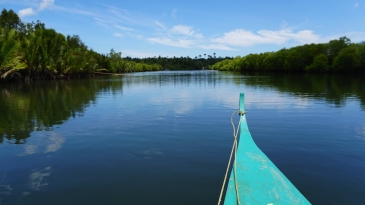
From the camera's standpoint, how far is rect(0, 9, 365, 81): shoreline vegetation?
37.1 metres

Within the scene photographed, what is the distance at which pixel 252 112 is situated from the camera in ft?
49.3

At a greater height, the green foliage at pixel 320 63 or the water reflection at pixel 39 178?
the green foliage at pixel 320 63

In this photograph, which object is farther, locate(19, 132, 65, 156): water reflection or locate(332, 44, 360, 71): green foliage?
locate(332, 44, 360, 71): green foliage

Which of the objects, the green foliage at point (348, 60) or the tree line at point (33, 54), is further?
the green foliage at point (348, 60)

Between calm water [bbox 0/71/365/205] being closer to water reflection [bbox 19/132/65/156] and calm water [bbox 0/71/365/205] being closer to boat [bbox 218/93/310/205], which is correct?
water reflection [bbox 19/132/65/156]

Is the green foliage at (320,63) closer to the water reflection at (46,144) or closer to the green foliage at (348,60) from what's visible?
the green foliage at (348,60)

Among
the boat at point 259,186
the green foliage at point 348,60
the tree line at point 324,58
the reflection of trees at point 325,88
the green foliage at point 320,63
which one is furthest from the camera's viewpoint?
the green foliage at point 320,63

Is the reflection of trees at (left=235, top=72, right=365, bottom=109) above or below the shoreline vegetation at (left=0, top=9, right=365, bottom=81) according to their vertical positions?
below

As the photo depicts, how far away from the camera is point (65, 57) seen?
174 feet

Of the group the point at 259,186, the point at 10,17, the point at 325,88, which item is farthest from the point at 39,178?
the point at 10,17

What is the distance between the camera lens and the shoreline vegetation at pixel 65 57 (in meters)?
37.1

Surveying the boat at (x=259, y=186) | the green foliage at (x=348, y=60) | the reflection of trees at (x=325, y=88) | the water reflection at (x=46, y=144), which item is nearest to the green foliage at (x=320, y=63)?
the green foliage at (x=348, y=60)

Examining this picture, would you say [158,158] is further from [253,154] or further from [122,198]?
[253,154]

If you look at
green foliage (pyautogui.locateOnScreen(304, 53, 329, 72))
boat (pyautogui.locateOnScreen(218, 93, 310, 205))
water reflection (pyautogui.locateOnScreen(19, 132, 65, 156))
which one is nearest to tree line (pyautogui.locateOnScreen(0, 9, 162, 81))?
water reflection (pyautogui.locateOnScreen(19, 132, 65, 156))
